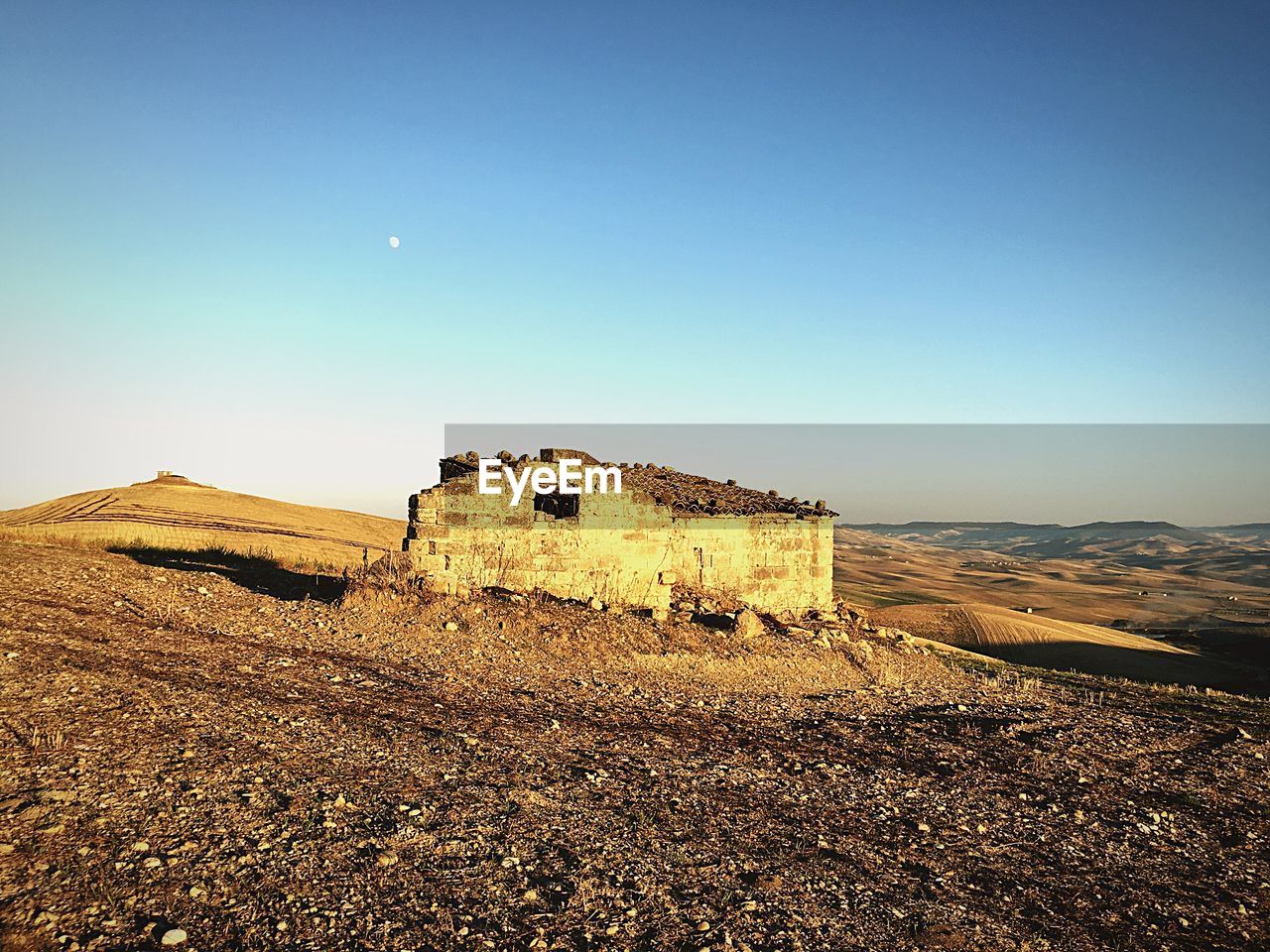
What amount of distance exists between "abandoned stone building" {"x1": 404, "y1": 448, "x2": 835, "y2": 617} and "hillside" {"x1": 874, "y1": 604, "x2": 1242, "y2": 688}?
15.3 metres

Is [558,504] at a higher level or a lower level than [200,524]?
higher

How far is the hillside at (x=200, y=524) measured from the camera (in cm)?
2148

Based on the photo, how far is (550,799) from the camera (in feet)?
19.3

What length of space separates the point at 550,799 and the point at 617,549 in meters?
8.15

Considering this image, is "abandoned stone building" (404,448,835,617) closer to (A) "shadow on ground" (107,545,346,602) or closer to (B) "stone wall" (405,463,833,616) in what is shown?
(B) "stone wall" (405,463,833,616)

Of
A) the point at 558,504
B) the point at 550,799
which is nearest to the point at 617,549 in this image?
the point at 558,504

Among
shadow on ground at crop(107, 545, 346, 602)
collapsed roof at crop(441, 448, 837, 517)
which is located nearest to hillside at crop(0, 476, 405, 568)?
shadow on ground at crop(107, 545, 346, 602)

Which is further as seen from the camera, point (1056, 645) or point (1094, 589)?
point (1094, 589)

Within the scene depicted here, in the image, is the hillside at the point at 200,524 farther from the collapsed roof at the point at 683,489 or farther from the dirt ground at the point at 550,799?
the dirt ground at the point at 550,799

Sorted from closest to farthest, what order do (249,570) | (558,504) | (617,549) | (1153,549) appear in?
(617,549) < (558,504) < (249,570) < (1153,549)

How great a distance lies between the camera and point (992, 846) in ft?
19.4

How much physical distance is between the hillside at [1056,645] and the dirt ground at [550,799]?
16.2 m

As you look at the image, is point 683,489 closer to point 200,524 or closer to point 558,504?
point 558,504

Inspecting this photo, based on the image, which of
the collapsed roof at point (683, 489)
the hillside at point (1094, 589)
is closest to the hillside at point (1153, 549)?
the hillside at point (1094, 589)
